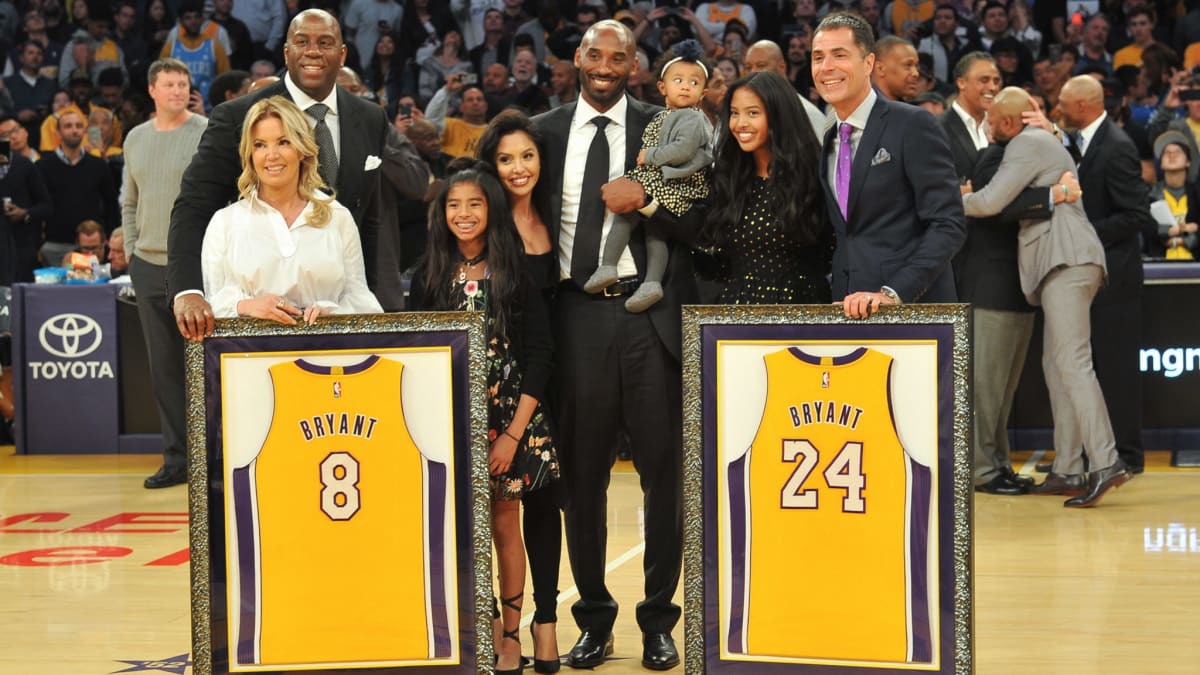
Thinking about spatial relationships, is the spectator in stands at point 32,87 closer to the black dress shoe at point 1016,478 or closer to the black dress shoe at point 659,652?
the black dress shoe at point 1016,478

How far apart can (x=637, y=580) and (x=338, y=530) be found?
1.96m

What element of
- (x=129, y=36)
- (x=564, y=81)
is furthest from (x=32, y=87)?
(x=564, y=81)

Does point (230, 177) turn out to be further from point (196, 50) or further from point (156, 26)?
point (156, 26)

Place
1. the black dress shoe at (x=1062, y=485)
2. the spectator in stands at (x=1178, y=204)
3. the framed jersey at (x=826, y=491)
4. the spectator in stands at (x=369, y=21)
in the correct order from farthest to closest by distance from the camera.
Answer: the spectator in stands at (x=369, y=21)
the spectator in stands at (x=1178, y=204)
the black dress shoe at (x=1062, y=485)
the framed jersey at (x=826, y=491)

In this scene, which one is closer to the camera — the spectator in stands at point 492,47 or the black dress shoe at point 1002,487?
the black dress shoe at point 1002,487

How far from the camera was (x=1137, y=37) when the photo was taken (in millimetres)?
12750

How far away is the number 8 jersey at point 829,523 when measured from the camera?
3.85 metres

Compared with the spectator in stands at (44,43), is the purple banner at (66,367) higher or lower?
lower

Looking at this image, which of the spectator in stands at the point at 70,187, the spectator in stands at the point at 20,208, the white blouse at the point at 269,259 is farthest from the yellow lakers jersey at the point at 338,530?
the spectator in stands at the point at 70,187

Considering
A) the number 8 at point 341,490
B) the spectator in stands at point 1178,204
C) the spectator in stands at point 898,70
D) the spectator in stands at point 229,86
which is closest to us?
the number 8 at point 341,490

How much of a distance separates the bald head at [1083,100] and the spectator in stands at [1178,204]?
2.28 m

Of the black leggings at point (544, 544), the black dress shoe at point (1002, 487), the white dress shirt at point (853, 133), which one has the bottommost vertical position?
the black dress shoe at point (1002, 487)

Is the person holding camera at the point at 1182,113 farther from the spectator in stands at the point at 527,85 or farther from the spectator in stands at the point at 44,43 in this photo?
the spectator in stands at the point at 44,43

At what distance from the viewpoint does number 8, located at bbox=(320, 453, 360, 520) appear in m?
3.95
